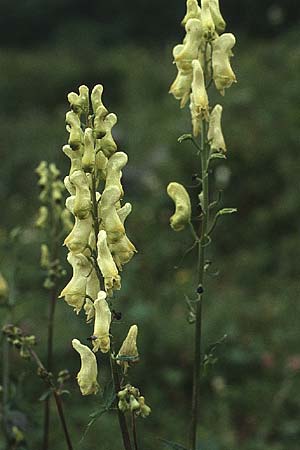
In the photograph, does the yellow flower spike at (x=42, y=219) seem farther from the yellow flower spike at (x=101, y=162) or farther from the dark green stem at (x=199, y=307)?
the yellow flower spike at (x=101, y=162)

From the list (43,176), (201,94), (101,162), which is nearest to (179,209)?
(201,94)

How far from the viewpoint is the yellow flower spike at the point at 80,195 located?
2.34m

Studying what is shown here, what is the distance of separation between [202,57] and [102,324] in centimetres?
113

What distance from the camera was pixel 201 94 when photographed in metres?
2.79

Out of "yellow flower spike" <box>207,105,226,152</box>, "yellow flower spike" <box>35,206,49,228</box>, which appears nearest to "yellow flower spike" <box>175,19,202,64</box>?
"yellow flower spike" <box>207,105,226,152</box>

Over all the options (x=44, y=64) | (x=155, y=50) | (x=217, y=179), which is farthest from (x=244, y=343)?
(x=155, y=50)

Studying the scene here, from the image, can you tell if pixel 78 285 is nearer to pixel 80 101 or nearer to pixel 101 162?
pixel 101 162

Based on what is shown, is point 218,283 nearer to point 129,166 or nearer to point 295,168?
point 295,168

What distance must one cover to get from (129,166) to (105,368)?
445cm

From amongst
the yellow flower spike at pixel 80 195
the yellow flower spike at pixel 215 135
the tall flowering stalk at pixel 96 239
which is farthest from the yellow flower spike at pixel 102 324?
the yellow flower spike at pixel 215 135

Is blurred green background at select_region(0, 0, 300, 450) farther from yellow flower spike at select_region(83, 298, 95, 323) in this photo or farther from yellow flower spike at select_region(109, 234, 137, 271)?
yellow flower spike at select_region(109, 234, 137, 271)

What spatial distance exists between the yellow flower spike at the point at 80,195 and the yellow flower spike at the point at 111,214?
2.4 inches

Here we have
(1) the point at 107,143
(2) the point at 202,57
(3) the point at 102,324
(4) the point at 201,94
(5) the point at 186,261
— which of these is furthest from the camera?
(5) the point at 186,261

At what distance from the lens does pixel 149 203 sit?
8.72 m
